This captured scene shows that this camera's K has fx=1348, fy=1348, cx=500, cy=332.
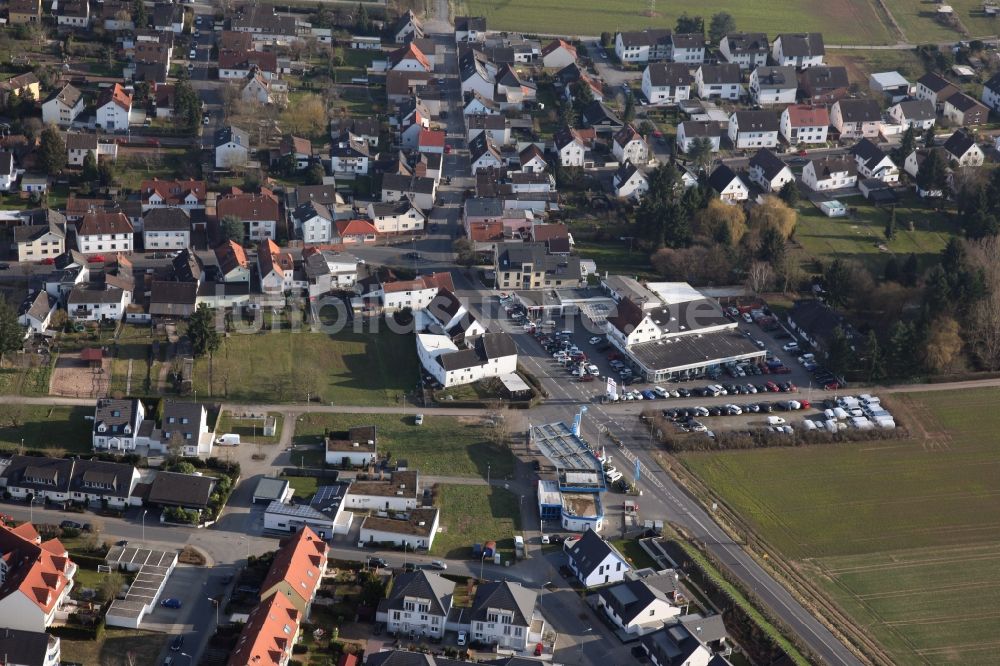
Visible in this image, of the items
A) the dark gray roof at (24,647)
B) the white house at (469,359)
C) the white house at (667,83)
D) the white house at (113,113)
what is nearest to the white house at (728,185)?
the white house at (667,83)

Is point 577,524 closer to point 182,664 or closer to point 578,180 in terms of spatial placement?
point 182,664

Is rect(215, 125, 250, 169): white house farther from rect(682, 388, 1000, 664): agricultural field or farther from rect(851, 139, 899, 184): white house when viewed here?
rect(851, 139, 899, 184): white house

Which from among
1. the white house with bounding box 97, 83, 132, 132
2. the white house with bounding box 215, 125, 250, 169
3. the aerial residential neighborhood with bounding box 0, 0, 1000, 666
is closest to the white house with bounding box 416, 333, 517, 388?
the aerial residential neighborhood with bounding box 0, 0, 1000, 666

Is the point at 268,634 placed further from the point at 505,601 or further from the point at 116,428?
the point at 116,428

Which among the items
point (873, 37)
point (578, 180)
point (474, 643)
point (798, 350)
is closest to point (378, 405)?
point (474, 643)

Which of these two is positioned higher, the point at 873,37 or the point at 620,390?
the point at 873,37
